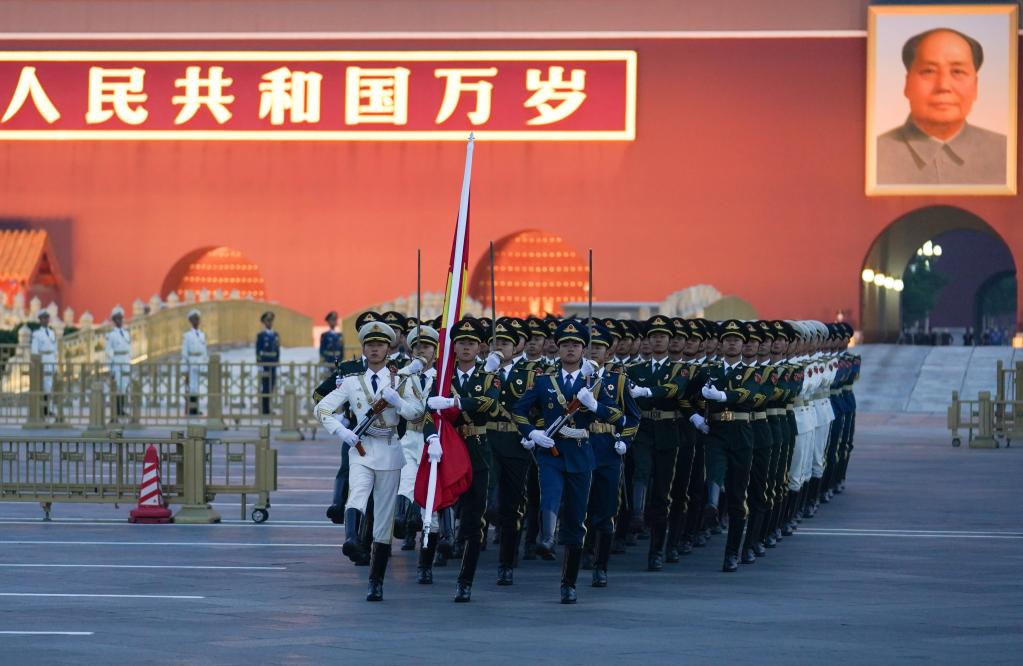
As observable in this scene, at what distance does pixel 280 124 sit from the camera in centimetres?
3775

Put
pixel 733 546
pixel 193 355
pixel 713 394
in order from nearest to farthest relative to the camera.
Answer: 1. pixel 733 546
2. pixel 713 394
3. pixel 193 355

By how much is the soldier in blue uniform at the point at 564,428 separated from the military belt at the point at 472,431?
363 mm

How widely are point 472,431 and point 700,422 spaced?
5.84ft

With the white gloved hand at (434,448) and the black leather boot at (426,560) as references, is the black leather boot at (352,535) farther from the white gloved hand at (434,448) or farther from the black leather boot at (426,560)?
the white gloved hand at (434,448)

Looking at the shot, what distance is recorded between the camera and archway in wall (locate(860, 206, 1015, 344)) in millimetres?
39594

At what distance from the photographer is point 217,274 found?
A: 40.6 metres

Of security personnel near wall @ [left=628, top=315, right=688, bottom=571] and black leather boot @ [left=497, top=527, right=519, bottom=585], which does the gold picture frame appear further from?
black leather boot @ [left=497, top=527, right=519, bottom=585]

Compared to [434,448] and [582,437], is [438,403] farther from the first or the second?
[582,437]

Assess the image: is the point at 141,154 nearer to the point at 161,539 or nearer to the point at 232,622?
the point at 161,539

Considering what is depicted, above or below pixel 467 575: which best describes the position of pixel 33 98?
above

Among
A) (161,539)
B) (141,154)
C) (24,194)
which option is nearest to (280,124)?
(141,154)

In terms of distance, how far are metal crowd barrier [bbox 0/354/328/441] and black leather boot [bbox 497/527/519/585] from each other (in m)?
12.7

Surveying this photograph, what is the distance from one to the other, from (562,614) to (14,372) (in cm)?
1867

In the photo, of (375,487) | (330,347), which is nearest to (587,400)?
(375,487)
